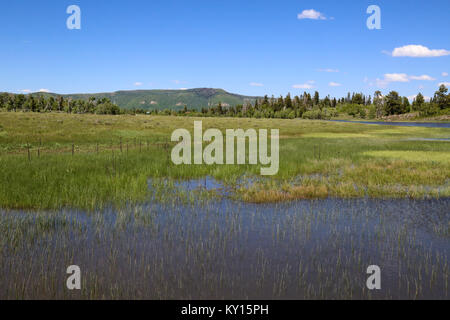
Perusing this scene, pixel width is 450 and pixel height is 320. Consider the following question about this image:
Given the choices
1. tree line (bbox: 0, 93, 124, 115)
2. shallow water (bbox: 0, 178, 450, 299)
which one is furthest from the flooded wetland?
tree line (bbox: 0, 93, 124, 115)

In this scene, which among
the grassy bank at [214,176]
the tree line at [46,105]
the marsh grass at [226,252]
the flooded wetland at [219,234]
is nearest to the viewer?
the marsh grass at [226,252]

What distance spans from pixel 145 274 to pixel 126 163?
53.9 feet

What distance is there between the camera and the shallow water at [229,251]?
24.0 feet

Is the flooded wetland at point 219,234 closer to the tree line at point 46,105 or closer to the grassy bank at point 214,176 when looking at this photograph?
the grassy bank at point 214,176

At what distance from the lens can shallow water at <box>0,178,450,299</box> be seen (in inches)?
288

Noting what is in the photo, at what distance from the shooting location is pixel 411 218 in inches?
502

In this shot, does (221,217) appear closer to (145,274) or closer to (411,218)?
(145,274)

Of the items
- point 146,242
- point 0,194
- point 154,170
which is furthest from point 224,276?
point 154,170

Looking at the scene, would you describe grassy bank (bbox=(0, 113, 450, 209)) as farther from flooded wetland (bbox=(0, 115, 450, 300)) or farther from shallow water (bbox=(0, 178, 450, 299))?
shallow water (bbox=(0, 178, 450, 299))

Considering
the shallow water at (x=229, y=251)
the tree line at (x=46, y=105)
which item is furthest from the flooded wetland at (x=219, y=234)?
the tree line at (x=46, y=105)

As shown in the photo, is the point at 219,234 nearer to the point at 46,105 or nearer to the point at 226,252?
the point at 226,252

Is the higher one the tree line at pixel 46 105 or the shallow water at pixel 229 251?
the tree line at pixel 46 105
